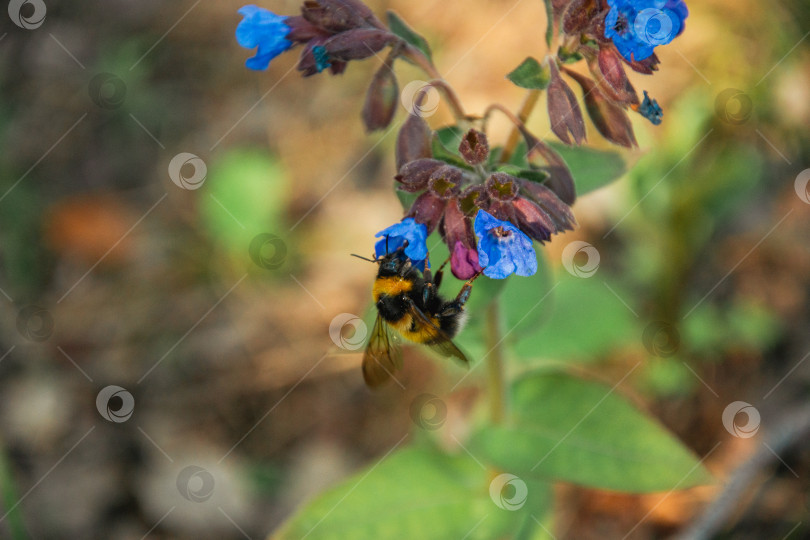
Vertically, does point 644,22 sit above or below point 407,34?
above

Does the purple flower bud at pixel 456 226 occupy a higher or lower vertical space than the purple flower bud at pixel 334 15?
lower

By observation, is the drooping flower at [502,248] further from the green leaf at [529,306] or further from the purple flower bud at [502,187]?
the green leaf at [529,306]

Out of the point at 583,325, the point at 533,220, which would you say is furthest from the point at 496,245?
the point at 583,325

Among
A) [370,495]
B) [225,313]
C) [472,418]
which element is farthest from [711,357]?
[225,313]

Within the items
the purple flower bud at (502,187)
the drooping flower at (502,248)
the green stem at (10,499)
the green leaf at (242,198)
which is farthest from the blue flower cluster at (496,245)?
the green leaf at (242,198)

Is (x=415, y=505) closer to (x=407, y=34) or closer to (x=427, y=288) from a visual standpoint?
(x=427, y=288)

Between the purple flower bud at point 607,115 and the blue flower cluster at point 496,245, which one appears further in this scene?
the purple flower bud at point 607,115

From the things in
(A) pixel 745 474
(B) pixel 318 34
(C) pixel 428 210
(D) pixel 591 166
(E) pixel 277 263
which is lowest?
(E) pixel 277 263

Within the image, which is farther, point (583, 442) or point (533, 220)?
point (583, 442)
